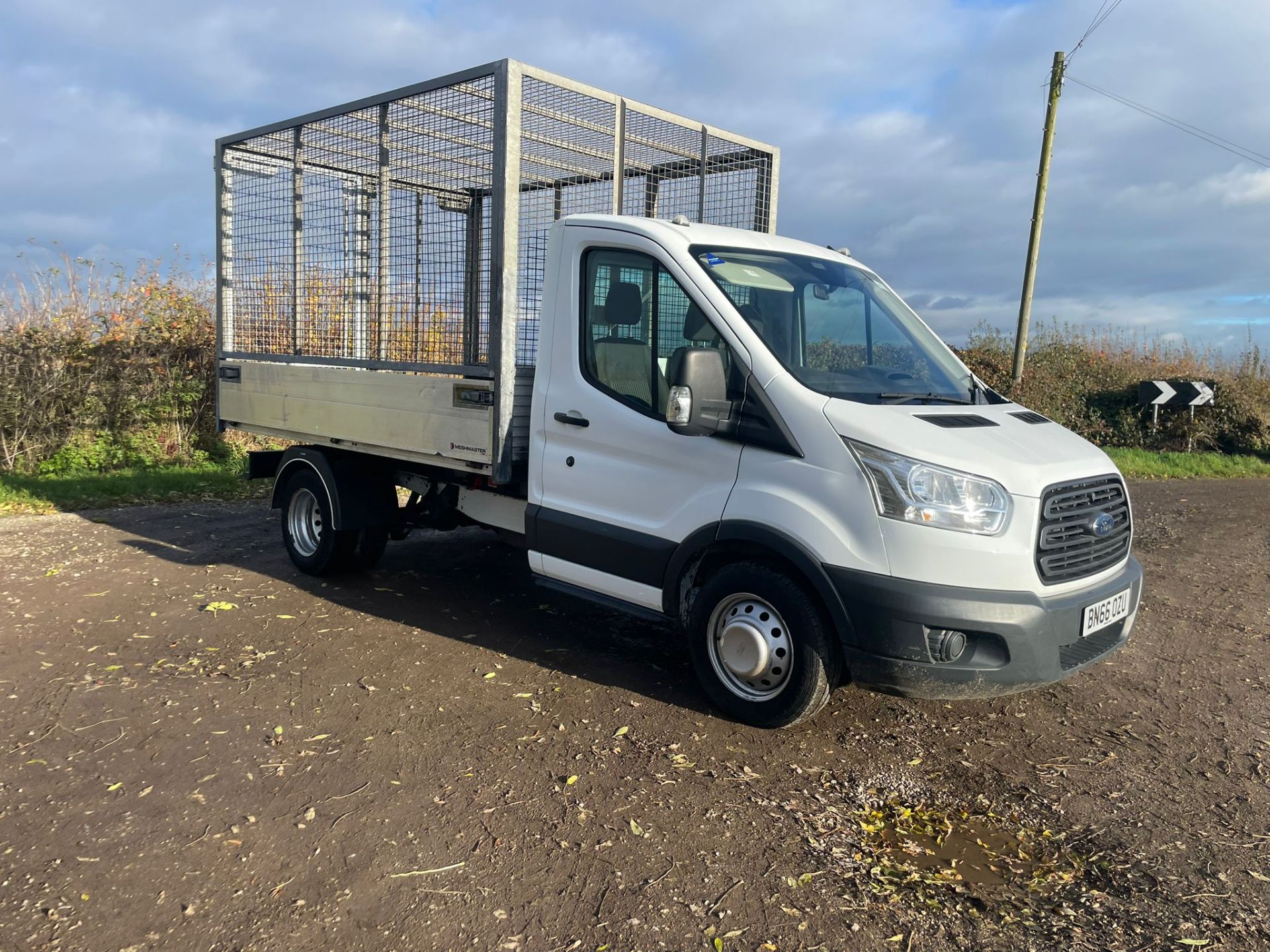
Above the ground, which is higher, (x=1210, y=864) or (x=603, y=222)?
(x=603, y=222)

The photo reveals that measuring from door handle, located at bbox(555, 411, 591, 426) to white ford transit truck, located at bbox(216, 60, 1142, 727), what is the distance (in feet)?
0.12

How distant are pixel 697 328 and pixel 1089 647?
2.30 m

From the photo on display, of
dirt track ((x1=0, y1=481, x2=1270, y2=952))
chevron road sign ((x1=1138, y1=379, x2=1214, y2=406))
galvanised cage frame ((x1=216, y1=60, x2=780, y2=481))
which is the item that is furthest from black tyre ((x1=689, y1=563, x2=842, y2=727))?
chevron road sign ((x1=1138, y1=379, x2=1214, y2=406))

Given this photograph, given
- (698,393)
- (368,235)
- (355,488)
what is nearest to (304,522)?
(355,488)

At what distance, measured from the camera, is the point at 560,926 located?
2.89 meters

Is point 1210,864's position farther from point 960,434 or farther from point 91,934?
point 91,934

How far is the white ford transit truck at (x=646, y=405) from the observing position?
12.7 feet

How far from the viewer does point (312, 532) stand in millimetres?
7082

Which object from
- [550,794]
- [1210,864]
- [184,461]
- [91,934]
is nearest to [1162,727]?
[1210,864]

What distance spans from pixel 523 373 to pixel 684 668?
193cm

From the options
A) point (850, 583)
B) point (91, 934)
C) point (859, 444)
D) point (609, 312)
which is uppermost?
point (609, 312)

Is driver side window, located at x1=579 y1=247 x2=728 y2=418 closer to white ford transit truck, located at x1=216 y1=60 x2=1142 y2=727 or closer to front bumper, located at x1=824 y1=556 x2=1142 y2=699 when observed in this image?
white ford transit truck, located at x1=216 y1=60 x2=1142 y2=727

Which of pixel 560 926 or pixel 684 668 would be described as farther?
pixel 684 668

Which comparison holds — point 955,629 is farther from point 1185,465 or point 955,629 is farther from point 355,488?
point 1185,465
